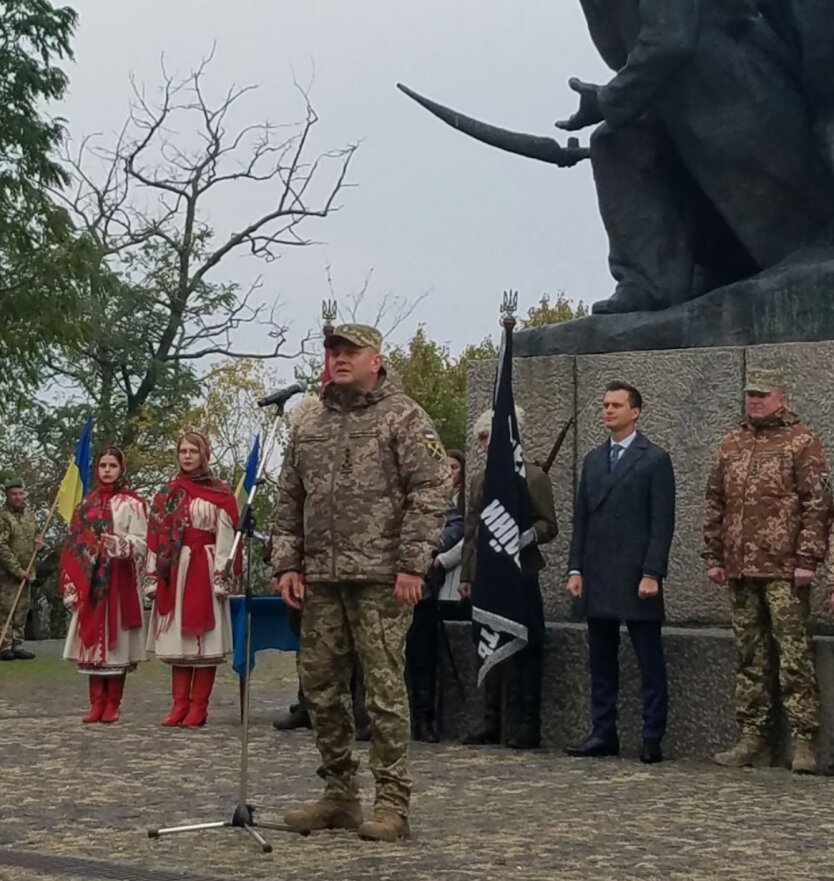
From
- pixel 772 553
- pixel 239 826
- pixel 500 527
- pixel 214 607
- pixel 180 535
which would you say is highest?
pixel 180 535

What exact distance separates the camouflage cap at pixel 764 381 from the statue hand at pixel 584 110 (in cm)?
248

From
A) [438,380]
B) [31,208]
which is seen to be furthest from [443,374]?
[31,208]

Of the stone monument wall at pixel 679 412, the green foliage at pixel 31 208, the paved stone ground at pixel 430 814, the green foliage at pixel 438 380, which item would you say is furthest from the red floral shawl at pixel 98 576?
the green foliage at pixel 438 380

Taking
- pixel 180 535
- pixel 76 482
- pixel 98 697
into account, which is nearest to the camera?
pixel 180 535

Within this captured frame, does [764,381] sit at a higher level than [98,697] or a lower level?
higher

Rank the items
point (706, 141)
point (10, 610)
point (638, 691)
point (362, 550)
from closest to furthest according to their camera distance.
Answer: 1. point (362, 550)
2. point (638, 691)
3. point (706, 141)
4. point (10, 610)

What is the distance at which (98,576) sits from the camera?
36.2ft

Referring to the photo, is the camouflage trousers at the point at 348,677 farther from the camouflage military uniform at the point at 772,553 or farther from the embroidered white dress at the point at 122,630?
the embroidered white dress at the point at 122,630

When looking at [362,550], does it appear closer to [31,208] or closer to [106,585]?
[106,585]

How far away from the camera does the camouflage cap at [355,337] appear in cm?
652

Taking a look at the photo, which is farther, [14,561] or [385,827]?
[14,561]

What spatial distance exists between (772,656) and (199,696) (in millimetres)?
3684

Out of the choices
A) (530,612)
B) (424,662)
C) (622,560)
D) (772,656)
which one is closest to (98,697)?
(424,662)

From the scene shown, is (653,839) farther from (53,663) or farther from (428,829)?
(53,663)
